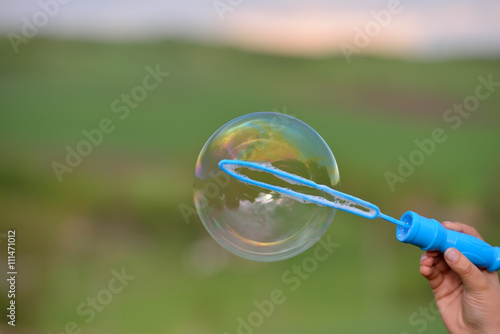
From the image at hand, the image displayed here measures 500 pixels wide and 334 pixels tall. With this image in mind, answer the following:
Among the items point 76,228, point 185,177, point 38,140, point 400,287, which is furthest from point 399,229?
point 38,140

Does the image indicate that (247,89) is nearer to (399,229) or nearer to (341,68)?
(341,68)

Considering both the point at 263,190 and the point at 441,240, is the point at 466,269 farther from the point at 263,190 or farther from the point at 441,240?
the point at 263,190

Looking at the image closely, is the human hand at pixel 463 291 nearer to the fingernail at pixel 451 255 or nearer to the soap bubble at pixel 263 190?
the fingernail at pixel 451 255

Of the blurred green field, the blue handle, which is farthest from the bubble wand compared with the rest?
the blurred green field

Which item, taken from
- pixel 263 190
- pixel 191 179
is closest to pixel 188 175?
pixel 191 179

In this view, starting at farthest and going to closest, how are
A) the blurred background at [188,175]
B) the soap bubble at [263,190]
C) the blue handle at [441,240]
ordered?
1. the blurred background at [188,175]
2. the soap bubble at [263,190]
3. the blue handle at [441,240]

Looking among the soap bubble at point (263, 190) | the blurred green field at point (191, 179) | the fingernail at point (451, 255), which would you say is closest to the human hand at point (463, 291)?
the fingernail at point (451, 255)
